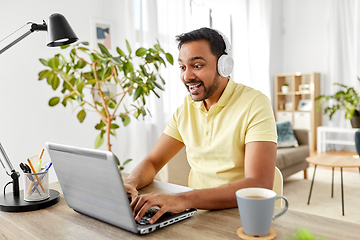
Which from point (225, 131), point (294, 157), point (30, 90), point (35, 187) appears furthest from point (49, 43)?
point (294, 157)

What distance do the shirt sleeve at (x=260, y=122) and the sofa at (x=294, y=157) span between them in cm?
242

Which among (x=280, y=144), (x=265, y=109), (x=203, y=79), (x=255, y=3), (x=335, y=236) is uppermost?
(x=255, y=3)

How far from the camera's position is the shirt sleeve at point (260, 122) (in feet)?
3.96

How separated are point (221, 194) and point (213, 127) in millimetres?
434

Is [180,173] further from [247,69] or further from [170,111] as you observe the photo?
[247,69]

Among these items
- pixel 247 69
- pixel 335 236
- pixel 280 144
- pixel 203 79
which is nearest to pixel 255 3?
pixel 247 69

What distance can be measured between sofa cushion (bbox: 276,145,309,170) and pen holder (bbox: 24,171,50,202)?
9.42ft

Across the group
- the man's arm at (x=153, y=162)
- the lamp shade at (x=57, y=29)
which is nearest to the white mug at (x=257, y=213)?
the man's arm at (x=153, y=162)

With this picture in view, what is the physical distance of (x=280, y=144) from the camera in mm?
4145

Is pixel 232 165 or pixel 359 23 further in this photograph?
pixel 359 23

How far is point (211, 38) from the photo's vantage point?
1.36 metres

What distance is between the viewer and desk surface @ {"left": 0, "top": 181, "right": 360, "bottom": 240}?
0.79 meters

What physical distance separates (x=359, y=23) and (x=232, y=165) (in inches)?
233

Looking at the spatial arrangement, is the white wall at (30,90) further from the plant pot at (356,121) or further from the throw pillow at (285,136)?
the plant pot at (356,121)
